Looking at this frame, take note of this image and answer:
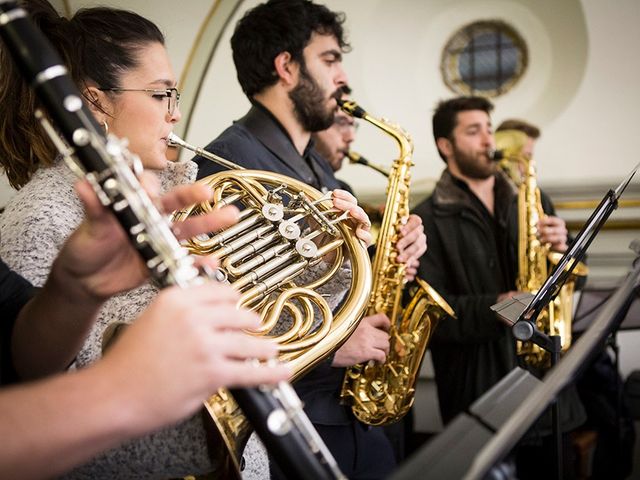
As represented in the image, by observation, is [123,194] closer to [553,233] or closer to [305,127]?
[305,127]

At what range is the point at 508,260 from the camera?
2951 mm

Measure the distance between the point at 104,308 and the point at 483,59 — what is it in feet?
14.0

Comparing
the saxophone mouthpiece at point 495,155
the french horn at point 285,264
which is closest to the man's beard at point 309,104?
the french horn at point 285,264

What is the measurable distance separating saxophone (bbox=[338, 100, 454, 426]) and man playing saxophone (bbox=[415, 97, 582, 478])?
17.9 inches

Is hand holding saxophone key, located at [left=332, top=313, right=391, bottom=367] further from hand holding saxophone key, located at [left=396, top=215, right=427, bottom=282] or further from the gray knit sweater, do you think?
the gray knit sweater

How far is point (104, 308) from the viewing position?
4.26 feet

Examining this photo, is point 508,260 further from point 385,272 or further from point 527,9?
point 527,9

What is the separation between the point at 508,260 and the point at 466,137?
0.68m

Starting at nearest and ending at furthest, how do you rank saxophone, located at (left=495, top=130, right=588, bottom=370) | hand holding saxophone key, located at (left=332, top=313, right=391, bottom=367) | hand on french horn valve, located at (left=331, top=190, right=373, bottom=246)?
hand on french horn valve, located at (left=331, top=190, right=373, bottom=246) → hand holding saxophone key, located at (left=332, top=313, right=391, bottom=367) → saxophone, located at (left=495, top=130, right=588, bottom=370)

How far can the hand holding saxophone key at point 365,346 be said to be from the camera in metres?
1.83

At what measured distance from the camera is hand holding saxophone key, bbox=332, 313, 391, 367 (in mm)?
1831

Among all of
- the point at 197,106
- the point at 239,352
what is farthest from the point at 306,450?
the point at 197,106

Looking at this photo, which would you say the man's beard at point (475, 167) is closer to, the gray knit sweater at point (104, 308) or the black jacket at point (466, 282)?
the black jacket at point (466, 282)

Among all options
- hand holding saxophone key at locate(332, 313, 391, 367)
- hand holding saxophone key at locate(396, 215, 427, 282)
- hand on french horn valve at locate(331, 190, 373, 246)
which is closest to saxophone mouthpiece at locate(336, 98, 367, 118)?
hand holding saxophone key at locate(396, 215, 427, 282)
